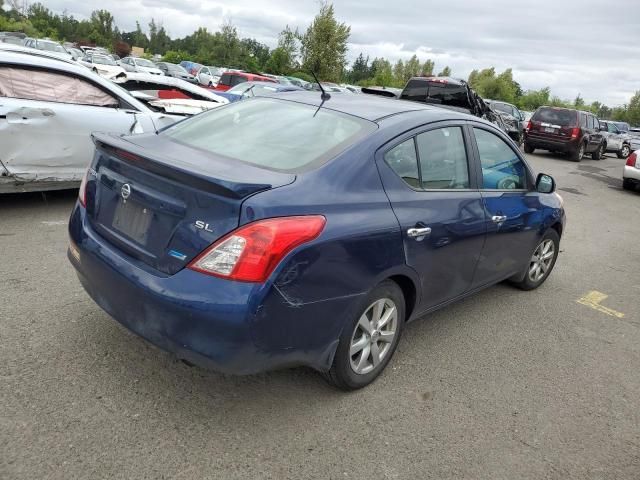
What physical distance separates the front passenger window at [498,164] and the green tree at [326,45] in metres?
36.3

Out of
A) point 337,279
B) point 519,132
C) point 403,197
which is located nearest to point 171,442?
point 337,279

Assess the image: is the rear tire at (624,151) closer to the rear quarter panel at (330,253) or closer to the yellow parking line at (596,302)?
the yellow parking line at (596,302)

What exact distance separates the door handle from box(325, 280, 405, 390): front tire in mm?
291

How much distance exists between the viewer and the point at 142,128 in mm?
6051

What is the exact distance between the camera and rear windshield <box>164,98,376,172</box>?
2889 mm

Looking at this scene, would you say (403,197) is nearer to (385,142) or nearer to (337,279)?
(385,142)

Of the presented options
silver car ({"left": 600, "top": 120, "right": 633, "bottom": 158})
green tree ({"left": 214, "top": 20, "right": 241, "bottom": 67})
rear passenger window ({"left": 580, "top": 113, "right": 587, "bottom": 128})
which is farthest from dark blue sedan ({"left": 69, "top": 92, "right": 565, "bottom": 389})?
green tree ({"left": 214, "top": 20, "right": 241, "bottom": 67})

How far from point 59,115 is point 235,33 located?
177 feet

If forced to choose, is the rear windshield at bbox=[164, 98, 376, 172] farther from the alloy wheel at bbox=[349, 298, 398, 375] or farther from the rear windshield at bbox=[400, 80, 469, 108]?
the rear windshield at bbox=[400, 80, 469, 108]

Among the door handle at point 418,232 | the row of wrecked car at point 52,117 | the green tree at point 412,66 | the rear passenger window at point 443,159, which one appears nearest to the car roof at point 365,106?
the rear passenger window at point 443,159

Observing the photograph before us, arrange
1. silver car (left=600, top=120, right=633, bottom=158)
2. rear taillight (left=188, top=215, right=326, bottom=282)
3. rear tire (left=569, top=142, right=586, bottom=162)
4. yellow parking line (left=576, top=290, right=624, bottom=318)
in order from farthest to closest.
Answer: silver car (left=600, top=120, right=633, bottom=158) → rear tire (left=569, top=142, right=586, bottom=162) → yellow parking line (left=576, top=290, right=624, bottom=318) → rear taillight (left=188, top=215, right=326, bottom=282)

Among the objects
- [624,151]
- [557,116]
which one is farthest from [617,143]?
[557,116]

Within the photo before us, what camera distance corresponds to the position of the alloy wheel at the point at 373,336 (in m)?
2.96

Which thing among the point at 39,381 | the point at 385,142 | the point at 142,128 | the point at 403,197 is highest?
the point at 385,142
